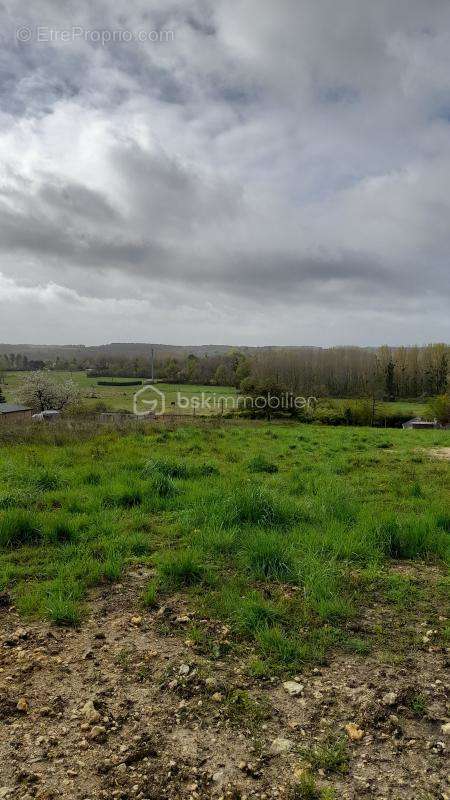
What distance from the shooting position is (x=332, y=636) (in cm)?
380

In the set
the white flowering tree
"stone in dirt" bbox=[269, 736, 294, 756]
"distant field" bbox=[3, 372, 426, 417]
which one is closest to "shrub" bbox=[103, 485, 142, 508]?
"stone in dirt" bbox=[269, 736, 294, 756]

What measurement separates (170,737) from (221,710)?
386 millimetres

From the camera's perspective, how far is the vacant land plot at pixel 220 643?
2.60 m

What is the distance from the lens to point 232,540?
5.57 m

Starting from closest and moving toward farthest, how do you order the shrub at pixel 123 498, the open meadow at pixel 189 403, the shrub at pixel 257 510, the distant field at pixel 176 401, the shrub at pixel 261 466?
the shrub at pixel 257 510 → the shrub at pixel 123 498 → the shrub at pixel 261 466 → the open meadow at pixel 189 403 → the distant field at pixel 176 401

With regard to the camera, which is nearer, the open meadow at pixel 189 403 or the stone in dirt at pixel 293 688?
the stone in dirt at pixel 293 688

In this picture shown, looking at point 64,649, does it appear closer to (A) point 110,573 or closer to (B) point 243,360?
(A) point 110,573

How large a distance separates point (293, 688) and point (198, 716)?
0.72 metres

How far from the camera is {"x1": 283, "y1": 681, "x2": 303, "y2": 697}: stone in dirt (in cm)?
319

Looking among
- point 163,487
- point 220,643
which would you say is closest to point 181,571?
point 220,643

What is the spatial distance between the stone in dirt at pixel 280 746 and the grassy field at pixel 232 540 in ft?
2.08

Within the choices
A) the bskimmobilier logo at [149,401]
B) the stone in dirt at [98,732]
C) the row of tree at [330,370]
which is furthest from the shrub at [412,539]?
the row of tree at [330,370]

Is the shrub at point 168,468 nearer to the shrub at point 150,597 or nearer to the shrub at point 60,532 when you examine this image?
the shrub at point 60,532

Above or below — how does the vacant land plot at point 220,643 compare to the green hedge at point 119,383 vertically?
below
